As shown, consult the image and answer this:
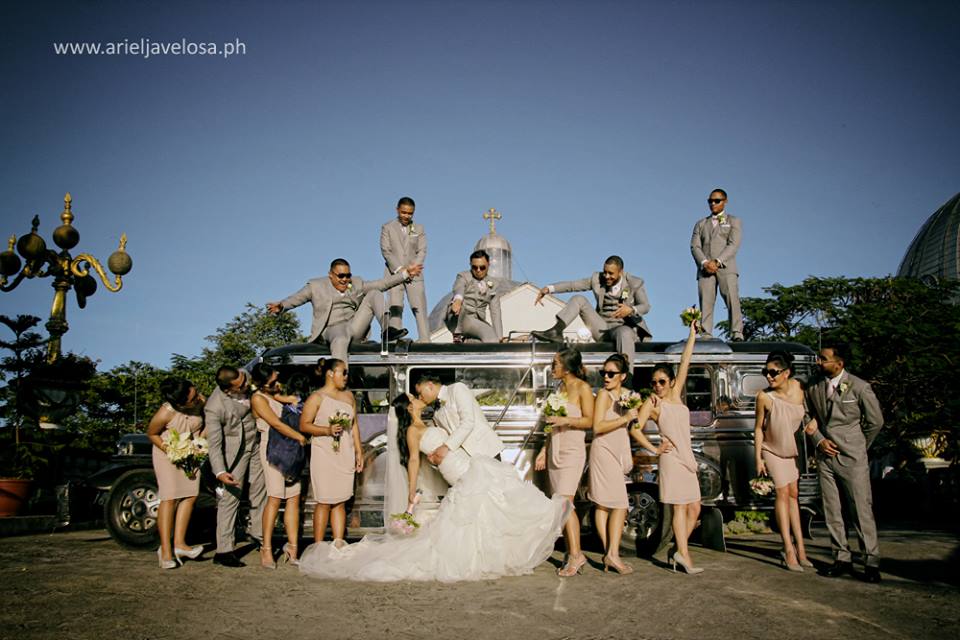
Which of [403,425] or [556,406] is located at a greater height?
[556,406]

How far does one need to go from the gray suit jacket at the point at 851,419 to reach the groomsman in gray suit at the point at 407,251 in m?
5.30

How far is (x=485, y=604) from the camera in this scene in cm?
559

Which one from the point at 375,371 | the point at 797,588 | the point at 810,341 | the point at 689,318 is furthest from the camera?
the point at 810,341

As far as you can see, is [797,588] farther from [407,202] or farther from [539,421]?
[407,202]

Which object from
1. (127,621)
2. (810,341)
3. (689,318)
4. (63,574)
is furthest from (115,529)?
(810,341)

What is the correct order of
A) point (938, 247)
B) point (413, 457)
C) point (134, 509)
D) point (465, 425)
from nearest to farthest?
point (465, 425), point (413, 457), point (134, 509), point (938, 247)

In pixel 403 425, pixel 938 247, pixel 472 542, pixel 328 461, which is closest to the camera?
pixel 472 542

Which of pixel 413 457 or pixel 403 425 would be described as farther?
pixel 403 425

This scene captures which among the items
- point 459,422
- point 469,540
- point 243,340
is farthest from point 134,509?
point 243,340

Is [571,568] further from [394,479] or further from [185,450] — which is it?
[185,450]

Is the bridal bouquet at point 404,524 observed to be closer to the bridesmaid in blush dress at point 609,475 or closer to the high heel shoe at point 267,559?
the high heel shoe at point 267,559

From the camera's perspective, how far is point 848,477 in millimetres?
6605

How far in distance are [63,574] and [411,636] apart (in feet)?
13.7

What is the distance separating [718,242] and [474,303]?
3.63 m
